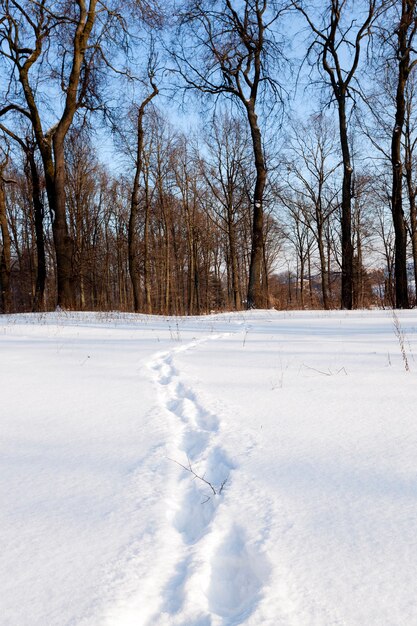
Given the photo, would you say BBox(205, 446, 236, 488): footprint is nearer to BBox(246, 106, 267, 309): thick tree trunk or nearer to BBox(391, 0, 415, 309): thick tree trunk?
BBox(246, 106, 267, 309): thick tree trunk

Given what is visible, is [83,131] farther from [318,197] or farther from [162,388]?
[318,197]

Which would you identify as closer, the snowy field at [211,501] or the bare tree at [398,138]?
the snowy field at [211,501]

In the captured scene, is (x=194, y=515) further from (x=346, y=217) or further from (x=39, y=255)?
(x=39, y=255)

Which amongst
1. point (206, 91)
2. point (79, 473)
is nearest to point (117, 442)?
point (79, 473)

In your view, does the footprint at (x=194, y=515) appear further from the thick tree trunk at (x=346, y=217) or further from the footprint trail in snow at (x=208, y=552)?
the thick tree trunk at (x=346, y=217)

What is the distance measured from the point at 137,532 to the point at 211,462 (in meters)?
0.59

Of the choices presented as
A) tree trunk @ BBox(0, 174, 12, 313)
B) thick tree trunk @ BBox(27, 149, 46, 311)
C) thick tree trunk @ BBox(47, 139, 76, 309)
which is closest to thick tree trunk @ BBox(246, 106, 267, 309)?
thick tree trunk @ BBox(47, 139, 76, 309)

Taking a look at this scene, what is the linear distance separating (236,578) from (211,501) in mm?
361

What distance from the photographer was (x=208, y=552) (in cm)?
117

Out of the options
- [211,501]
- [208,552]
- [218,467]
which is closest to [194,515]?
[211,501]

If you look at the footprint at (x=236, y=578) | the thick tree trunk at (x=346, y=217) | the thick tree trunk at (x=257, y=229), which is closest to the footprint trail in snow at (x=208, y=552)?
the footprint at (x=236, y=578)

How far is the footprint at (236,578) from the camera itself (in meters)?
0.98

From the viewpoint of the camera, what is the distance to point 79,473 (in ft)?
5.52

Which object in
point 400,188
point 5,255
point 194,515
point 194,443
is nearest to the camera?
point 194,515
